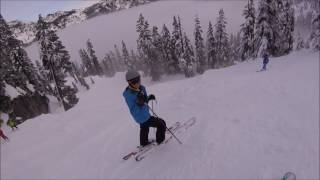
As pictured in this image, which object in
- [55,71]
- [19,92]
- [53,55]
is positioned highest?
[53,55]

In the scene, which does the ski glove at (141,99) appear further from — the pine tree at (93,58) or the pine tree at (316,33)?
the pine tree at (93,58)

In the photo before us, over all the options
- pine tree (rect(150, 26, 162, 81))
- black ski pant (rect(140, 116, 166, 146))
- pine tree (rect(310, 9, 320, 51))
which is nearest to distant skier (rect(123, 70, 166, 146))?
black ski pant (rect(140, 116, 166, 146))

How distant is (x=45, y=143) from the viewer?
30.6ft

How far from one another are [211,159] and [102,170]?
121 inches

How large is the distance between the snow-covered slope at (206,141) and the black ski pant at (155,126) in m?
0.40

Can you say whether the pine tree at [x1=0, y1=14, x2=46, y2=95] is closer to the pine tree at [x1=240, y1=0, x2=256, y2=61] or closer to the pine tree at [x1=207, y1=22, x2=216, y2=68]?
the pine tree at [x1=240, y1=0, x2=256, y2=61]

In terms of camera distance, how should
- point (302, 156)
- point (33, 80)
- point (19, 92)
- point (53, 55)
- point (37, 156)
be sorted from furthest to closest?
point (33, 80), point (19, 92), point (53, 55), point (37, 156), point (302, 156)

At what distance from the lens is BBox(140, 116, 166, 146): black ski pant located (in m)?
6.09

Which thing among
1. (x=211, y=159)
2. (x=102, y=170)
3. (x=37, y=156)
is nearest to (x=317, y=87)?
(x=211, y=159)

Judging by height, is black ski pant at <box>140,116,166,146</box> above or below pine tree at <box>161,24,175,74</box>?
above

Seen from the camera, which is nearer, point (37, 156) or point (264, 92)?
point (37, 156)

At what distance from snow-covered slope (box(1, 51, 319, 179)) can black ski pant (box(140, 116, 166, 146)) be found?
401mm

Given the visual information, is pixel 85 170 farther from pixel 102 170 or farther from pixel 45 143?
pixel 45 143

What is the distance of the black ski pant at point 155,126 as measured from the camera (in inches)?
240
